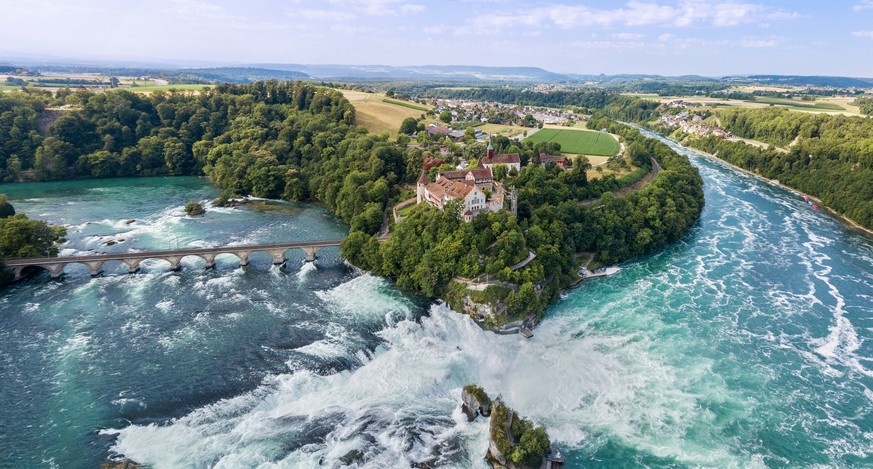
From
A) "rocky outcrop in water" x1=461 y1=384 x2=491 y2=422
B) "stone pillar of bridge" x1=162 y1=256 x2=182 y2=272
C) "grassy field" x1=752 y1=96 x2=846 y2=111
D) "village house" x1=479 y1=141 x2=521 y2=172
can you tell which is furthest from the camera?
"grassy field" x1=752 y1=96 x2=846 y2=111

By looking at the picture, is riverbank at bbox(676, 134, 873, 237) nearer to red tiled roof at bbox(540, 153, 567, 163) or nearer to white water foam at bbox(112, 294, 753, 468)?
red tiled roof at bbox(540, 153, 567, 163)

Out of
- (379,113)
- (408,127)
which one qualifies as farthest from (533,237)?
(379,113)

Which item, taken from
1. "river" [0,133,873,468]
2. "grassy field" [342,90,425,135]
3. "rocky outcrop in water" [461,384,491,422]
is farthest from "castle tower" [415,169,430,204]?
"grassy field" [342,90,425,135]

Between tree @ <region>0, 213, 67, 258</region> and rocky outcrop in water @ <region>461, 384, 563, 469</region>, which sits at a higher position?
tree @ <region>0, 213, 67, 258</region>

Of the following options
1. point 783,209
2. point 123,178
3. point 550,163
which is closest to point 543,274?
point 550,163

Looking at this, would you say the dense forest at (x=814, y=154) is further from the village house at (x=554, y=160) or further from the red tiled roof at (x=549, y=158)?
the red tiled roof at (x=549, y=158)

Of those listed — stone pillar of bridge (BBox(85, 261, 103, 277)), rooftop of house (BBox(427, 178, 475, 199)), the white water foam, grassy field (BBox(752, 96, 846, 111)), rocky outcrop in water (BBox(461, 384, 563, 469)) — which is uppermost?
grassy field (BBox(752, 96, 846, 111))

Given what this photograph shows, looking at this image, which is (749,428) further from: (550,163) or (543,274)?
(550,163)

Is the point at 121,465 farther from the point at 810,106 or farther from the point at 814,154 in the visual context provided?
→ the point at 810,106
